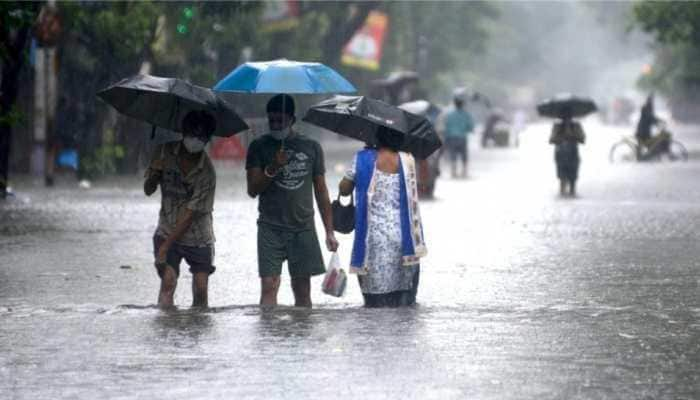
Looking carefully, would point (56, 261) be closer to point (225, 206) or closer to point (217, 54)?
point (225, 206)

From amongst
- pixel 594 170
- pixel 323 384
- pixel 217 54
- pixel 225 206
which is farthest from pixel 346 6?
pixel 323 384

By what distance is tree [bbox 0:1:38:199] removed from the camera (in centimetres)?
2062

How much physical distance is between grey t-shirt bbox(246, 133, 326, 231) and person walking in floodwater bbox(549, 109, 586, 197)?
16.0 m

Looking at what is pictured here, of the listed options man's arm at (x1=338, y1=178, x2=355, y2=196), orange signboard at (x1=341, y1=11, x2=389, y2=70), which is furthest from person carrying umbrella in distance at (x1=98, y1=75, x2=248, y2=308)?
orange signboard at (x1=341, y1=11, x2=389, y2=70)

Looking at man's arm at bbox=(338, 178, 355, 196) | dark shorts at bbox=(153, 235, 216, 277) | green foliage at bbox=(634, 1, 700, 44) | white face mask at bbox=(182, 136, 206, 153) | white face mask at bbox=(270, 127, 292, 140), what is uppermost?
green foliage at bbox=(634, 1, 700, 44)

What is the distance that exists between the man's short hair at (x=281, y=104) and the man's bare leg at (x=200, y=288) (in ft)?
3.70

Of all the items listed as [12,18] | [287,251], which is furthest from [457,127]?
[287,251]

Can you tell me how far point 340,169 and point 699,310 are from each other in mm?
24732

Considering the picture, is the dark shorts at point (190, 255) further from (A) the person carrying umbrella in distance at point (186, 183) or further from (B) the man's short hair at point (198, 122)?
(B) the man's short hair at point (198, 122)

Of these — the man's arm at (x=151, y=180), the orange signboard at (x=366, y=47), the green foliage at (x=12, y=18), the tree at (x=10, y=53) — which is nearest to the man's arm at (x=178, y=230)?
the man's arm at (x=151, y=180)

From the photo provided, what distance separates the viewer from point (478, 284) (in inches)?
534

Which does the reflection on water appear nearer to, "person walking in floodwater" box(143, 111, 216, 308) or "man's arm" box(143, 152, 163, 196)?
"person walking in floodwater" box(143, 111, 216, 308)

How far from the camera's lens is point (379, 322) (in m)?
10.4

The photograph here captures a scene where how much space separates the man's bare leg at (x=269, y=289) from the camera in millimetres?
10859
